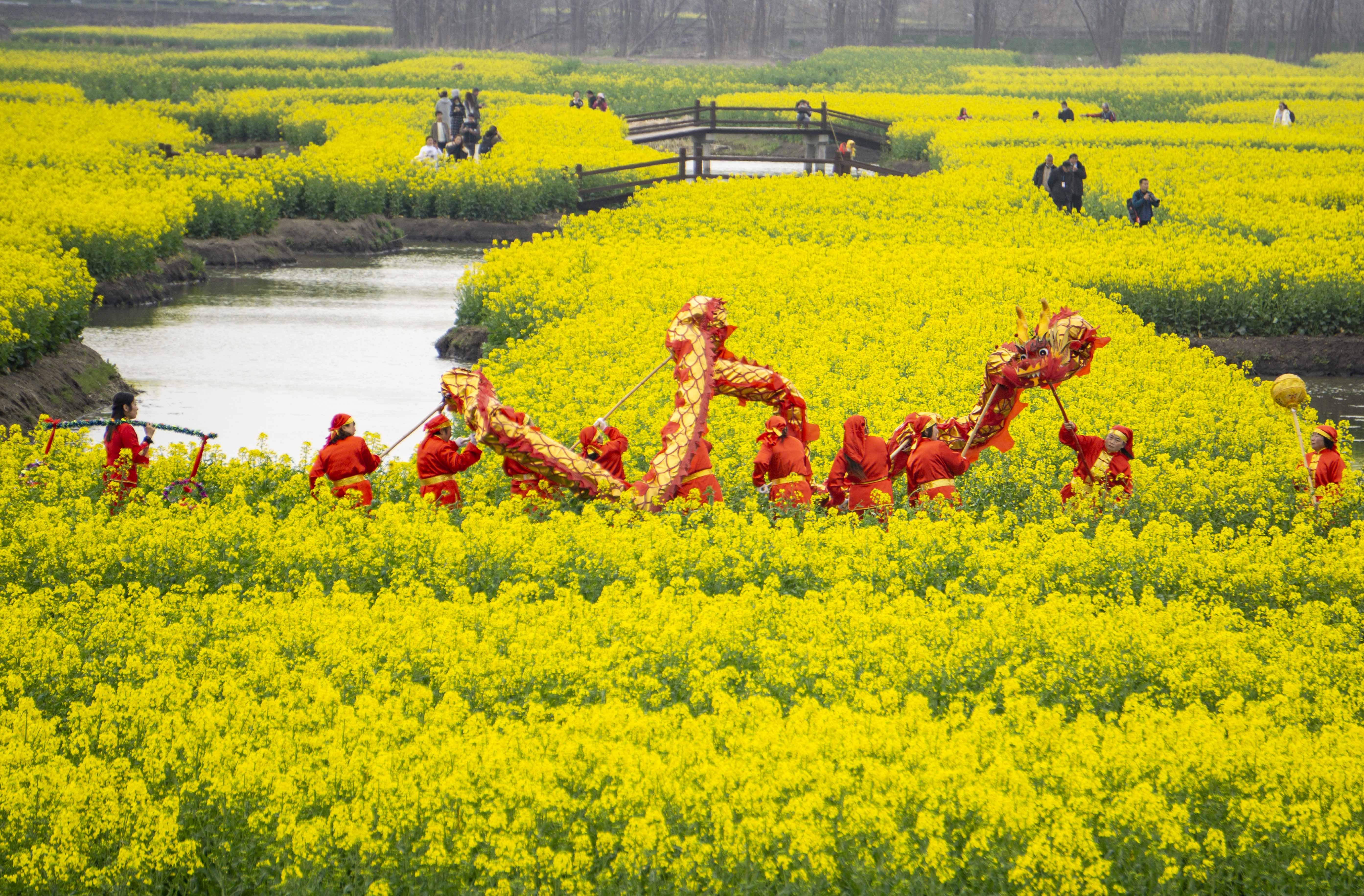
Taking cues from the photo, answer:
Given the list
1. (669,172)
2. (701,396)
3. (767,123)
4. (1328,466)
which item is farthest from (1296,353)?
(767,123)

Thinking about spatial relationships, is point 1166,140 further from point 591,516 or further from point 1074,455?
point 591,516

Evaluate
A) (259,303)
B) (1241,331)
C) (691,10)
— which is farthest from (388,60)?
(1241,331)

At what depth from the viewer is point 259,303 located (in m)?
27.4

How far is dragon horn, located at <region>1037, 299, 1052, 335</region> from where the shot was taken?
1133cm

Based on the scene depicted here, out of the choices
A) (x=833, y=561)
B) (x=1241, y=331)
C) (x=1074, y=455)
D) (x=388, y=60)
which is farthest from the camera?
(x=388, y=60)

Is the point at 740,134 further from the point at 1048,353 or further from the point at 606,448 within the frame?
the point at 1048,353

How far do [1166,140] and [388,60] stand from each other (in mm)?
50915

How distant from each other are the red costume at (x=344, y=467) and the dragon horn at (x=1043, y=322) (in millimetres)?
6034

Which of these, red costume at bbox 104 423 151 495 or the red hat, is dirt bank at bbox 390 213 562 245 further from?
the red hat

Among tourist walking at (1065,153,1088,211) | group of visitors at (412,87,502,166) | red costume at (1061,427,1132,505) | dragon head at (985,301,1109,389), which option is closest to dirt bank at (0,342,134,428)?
dragon head at (985,301,1109,389)

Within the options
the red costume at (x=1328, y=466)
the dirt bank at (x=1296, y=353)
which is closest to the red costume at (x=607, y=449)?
the red costume at (x=1328, y=466)

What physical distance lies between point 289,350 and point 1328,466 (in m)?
17.3

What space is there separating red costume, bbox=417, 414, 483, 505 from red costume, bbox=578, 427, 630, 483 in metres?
0.99

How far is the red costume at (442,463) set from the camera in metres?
12.0
